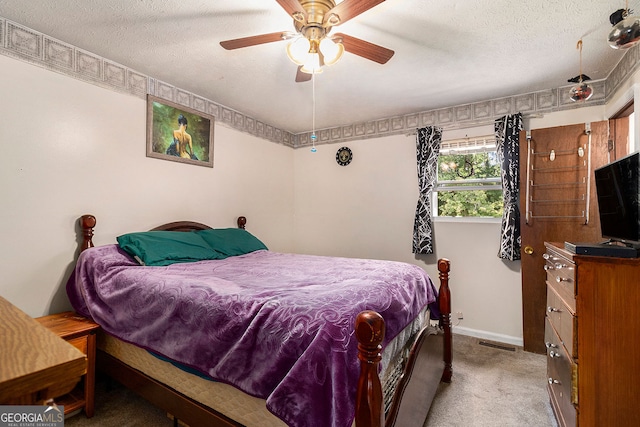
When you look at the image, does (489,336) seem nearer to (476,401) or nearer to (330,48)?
(476,401)

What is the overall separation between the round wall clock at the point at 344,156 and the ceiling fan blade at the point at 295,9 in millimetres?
2581

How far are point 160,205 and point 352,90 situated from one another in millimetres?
2153

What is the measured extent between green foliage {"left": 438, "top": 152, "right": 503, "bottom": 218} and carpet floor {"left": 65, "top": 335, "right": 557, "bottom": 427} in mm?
1499

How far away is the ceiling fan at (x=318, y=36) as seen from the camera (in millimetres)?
1472

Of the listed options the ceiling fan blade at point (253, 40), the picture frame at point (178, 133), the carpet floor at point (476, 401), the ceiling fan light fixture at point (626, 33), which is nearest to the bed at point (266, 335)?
the carpet floor at point (476, 401)

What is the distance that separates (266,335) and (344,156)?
124 inches

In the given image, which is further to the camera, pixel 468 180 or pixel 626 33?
pixel 468 180

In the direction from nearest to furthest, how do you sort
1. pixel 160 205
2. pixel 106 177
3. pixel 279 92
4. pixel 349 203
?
pixel 106 177
pixel 160 205
pixel 279 92
pixel 349 203

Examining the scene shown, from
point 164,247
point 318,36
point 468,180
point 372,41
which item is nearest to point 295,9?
point 318,36

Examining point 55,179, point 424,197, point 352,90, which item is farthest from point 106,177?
point 424,197

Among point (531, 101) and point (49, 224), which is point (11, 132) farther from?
point (531, 101)

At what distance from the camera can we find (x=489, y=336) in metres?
3.21

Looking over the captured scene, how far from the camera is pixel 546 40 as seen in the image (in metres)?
2.13

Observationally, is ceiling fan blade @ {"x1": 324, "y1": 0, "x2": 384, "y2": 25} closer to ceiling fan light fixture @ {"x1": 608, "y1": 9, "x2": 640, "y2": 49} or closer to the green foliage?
ceiling fan light fixture @ {"x1": 608, "y1": 9, "x2": 640, "y2": 49}
